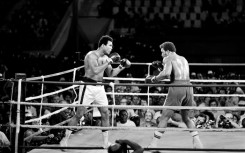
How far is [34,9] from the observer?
14867 mm

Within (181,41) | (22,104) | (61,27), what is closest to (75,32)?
(22,104)

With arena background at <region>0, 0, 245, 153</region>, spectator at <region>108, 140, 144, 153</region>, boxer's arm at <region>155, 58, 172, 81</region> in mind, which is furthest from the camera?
arena background at <region>0, 0, 245, 153</region>

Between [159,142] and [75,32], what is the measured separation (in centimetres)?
210

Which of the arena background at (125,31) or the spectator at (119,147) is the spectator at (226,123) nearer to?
the arena background at (125,31)

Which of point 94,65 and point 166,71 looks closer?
point 166,71

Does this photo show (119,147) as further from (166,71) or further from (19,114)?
(166,71)

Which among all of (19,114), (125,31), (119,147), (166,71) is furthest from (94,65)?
(125,31)

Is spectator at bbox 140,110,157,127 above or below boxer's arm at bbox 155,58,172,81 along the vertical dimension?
below

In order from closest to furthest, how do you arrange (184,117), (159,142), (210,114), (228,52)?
(184,117) → (159,142) → (210,114) → (228,52)

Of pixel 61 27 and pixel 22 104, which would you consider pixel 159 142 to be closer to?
pixel 22 104

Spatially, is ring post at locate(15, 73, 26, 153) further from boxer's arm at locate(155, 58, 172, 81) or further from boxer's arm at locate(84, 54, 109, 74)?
boxer's arm at locate(155, 58, 172, 81)

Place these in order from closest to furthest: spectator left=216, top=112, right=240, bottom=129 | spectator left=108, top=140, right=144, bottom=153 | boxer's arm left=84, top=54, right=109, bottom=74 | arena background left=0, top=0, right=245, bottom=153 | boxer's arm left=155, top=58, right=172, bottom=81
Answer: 1. spectator left=108, top=140, right=144, bottom=153
2. boxer's arm left=155, top=58, right=172, bottom=81
3. boxer's arm left=84, top=54, right=109, bottom=74
4. spectator left=216, top=112, right=240, bottom=129
5. arena background left=0, top=0, right=245, bottom=153

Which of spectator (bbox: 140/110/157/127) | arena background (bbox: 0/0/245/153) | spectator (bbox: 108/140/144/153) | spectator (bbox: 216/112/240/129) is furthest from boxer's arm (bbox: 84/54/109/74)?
arena background (bbox: 0/0/245/153)

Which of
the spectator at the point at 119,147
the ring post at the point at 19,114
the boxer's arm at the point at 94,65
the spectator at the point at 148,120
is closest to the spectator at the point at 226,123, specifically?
the spectator at the point at 148,120
